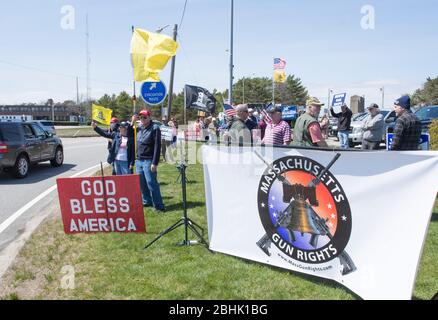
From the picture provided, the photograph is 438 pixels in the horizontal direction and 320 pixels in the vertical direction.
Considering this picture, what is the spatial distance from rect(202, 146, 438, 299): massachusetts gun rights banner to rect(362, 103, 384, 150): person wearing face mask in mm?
5677

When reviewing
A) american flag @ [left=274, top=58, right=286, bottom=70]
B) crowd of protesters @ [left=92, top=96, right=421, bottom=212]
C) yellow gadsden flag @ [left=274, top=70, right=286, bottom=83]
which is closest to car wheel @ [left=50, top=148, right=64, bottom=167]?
crowd of protesters @ [left=92, top=96, right=421, bottom=212]

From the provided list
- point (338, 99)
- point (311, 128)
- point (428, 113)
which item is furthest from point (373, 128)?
point (428, 113)

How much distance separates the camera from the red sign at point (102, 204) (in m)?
5.77

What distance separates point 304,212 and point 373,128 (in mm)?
5963

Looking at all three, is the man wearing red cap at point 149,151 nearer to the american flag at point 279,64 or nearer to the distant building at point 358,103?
the american flag at point 279,64

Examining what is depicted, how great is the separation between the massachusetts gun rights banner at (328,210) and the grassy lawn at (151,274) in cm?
21

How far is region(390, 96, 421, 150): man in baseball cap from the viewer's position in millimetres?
6395

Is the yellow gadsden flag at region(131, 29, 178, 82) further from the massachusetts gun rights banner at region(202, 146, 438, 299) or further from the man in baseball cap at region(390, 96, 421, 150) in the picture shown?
the man in baseball cap at region(390, 96, 421, 150)

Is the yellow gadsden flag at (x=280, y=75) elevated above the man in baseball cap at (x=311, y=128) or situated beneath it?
elevated above

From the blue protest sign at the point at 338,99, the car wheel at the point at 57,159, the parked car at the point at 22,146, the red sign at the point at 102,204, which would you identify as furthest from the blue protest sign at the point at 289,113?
the red sign at the point at 102,204

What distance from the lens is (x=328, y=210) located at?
4039mm

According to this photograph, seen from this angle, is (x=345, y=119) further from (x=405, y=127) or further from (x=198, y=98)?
(x=405, y=127)
